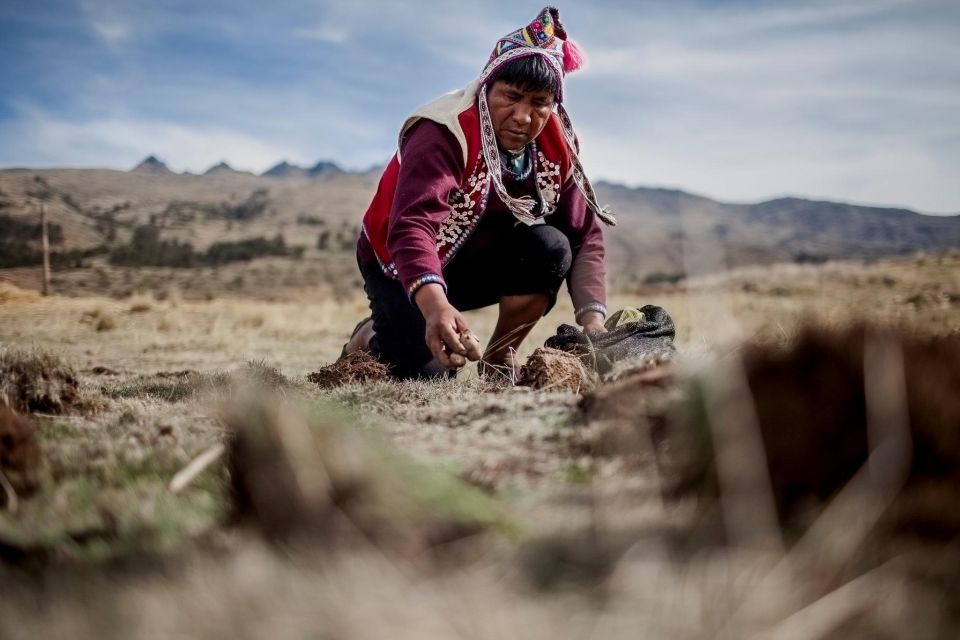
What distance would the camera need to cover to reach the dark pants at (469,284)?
3986 millimetres

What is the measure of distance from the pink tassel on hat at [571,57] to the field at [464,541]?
2090mm

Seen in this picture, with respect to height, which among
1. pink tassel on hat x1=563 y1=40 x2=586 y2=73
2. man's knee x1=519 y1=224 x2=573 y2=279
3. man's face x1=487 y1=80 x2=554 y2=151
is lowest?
man's knee x1=519 y1=224 x2=573 y2=279

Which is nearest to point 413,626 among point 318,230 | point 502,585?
point 502,585

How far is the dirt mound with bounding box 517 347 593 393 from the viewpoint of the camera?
2.91 metres

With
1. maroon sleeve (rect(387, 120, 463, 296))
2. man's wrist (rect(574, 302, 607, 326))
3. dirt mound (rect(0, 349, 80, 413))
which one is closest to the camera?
dirt mound (rect(0, 349, 80, 413))

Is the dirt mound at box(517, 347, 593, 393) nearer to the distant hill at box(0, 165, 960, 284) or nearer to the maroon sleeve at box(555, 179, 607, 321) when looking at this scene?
the maroon sleeve at box(555, 179, 607, 321)

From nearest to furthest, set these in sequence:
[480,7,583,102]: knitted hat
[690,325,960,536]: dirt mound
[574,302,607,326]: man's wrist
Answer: [690,325,960,536]: dirt mound → [480,7,583,102]: knitted hat → [574,302,607,326]: man's wrist

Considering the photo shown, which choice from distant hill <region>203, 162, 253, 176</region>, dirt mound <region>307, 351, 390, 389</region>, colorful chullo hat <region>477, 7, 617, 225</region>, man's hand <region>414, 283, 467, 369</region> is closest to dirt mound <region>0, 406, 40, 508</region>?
man's hand <region>414, 283, 467, 369</region>

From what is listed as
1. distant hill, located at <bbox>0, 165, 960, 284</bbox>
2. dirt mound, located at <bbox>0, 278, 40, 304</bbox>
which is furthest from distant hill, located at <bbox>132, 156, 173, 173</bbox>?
dirt mound, located at <bbox>0, 278, 40, 304</bbox>

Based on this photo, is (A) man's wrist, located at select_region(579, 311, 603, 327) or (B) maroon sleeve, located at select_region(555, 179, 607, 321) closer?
(A) man's wrist, located at select_region(579, 311, 603, 327)

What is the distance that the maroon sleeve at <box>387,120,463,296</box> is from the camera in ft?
10.3

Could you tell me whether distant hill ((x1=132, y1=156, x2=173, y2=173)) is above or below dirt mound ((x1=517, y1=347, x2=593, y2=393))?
above

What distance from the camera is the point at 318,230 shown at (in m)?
74.6

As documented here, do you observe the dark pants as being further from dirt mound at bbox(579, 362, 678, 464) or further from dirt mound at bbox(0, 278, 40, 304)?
dirt mound at bbox(0, 278, 40, 304)
